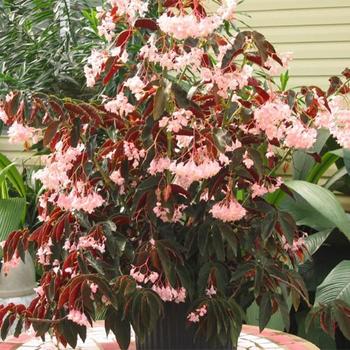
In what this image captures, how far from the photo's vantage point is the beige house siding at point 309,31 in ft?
13.5

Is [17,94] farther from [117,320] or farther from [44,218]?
[117,320]

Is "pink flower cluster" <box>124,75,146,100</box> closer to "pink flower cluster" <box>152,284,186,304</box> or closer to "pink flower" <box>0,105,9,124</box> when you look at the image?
"pink flower" <box>0,105,9,124</box>

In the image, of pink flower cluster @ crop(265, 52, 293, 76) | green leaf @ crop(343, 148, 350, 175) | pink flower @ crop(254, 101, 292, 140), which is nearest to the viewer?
pink flower @ crop(254, 101, 292, 140)

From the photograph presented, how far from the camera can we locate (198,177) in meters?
1.39

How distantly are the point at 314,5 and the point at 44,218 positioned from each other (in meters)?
2.84

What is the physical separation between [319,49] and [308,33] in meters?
0.11

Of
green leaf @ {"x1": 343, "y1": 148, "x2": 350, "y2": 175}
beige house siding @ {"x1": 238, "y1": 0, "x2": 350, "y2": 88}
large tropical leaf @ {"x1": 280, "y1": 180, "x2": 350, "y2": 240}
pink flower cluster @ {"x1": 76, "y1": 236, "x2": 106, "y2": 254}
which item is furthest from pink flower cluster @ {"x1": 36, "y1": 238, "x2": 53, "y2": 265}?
beige house siding @ {"x1": 238, "y1": 0, "x2": 350, "y2": 88}

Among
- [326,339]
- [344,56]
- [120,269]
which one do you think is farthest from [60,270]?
[344,56]

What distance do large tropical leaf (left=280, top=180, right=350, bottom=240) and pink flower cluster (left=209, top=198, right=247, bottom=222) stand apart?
1.30m

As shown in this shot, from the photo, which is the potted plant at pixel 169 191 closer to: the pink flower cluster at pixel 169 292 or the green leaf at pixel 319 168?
the pink flower cluster at pixel 169 292

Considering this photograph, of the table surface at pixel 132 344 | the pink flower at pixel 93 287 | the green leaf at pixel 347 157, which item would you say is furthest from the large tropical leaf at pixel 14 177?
the pink flower at pixel 93 287

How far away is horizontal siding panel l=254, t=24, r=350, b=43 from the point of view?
13.5ft

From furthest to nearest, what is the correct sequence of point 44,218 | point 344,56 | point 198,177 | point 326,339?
point 344,56 < point 326,339 < point 44,218 < point 198,177

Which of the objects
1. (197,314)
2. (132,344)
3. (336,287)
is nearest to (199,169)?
(197,314)
